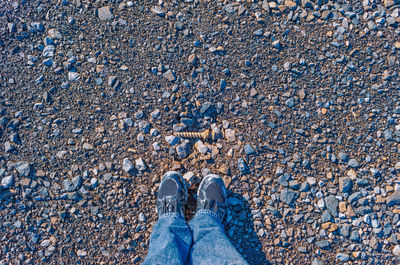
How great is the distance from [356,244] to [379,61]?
169 centimetres

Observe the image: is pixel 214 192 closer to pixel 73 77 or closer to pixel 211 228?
pixel 211 228

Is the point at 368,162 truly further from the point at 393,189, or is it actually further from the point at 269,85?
the point at 269,85

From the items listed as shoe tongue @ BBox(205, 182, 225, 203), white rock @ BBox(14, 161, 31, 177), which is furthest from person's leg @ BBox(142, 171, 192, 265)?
white rock @ BBox(14, 161, 31, 177)

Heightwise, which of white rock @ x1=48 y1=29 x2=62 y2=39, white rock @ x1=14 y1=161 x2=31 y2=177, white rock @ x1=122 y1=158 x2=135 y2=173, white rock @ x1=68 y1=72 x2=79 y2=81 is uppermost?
white rock @ x1=48 y1=29 x2=62 y2=39

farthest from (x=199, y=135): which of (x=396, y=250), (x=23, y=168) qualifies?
(x=396, y=250)

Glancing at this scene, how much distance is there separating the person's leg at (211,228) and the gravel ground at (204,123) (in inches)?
4.9

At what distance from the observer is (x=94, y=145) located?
8.03 feet

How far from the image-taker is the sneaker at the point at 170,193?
2.32 metres

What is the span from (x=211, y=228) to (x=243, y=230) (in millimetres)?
315

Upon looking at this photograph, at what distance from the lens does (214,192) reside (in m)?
2.31

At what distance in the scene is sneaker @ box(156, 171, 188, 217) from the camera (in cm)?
232

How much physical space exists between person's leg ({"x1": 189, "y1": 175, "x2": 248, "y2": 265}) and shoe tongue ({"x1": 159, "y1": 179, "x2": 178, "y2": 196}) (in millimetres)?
242

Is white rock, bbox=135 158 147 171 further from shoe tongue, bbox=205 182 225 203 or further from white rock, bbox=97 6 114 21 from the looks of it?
white rock, bbox=97 6 114 21

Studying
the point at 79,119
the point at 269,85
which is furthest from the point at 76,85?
the point at 269,85
